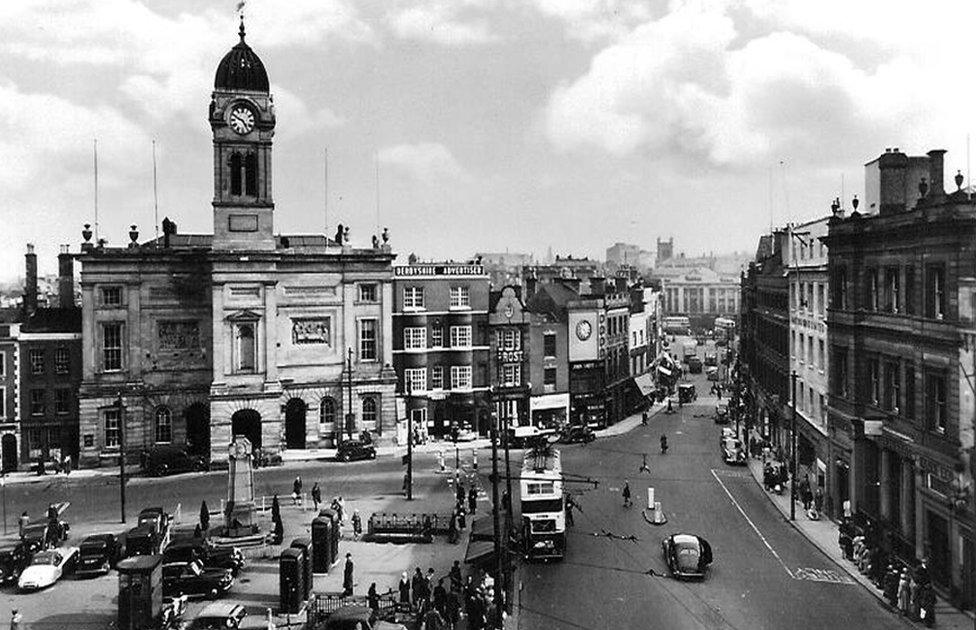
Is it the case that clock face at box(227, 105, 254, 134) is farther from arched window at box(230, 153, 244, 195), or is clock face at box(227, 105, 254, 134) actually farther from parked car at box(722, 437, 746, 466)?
parked car at box(722, 437, 746, 466)

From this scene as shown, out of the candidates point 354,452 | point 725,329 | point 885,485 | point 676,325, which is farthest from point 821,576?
point 676,325

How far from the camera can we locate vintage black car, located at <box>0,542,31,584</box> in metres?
34.1

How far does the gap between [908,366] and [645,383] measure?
5392cm

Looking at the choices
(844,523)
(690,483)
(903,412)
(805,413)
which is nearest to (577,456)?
(690,483)

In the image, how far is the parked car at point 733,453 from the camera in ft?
194

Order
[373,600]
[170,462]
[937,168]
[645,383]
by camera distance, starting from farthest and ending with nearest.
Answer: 1. [645,383]
2. [170,462]
3. [937,168]
4. [373,600]

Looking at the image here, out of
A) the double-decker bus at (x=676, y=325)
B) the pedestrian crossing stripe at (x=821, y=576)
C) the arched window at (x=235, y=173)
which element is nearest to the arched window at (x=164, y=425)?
the arched window at (x=235, y=173)

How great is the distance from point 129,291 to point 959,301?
49323mm

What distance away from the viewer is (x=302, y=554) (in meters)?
31.3

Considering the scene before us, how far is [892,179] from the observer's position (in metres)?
41.9

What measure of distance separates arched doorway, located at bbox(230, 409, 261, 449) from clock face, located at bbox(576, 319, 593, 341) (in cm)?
2664

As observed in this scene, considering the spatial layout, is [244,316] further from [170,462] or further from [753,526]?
[753,526]

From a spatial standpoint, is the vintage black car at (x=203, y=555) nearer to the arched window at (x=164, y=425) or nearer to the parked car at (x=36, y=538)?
the parked car at (x=36, y=538)

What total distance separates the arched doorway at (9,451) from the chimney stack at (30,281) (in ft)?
36.5
